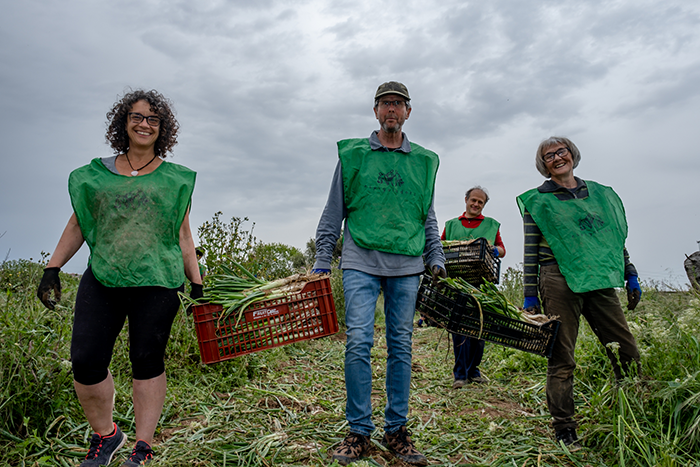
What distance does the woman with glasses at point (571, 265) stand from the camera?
347 cm

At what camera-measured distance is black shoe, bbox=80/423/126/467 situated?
2875mm

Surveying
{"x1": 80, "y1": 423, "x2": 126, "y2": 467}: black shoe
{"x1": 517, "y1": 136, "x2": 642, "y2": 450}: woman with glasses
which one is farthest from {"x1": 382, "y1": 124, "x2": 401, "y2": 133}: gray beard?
{"x1": 80, "y1": 423, "x2": 126, "y2": 467}: black shoe

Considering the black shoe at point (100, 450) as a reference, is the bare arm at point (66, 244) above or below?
above

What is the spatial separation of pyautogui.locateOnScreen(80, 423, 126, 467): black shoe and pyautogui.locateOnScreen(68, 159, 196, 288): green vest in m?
0.96

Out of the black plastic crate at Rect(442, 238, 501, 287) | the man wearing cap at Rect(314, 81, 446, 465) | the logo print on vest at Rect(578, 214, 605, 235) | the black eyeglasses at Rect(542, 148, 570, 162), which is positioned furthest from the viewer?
the black plastic crate at Rect(442, 238, 501, 287)

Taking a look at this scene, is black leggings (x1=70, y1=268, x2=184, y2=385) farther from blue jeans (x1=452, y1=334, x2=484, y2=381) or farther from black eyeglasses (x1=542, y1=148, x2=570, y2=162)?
blue jeans (x1=452, y1=334, x2=484, y2=381)

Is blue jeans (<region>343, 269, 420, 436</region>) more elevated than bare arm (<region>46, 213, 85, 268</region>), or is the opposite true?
bare arm (<region>46, 213, 85, 268</region>)

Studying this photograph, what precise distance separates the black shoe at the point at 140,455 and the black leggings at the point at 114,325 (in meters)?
0.38

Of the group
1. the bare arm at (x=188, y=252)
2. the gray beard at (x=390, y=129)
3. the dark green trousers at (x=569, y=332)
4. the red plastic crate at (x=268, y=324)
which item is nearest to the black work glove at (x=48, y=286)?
the bare arm at (x=188, y=252)

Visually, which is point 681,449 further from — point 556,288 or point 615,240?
point 615,240

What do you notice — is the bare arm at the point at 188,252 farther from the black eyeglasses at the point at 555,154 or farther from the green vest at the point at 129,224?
the black eyeglasses at the point at 555,154

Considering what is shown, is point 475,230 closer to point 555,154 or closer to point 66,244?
point 555,154

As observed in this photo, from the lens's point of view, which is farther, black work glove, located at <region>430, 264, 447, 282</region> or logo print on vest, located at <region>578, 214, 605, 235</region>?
logo print on vest, located at <region>578, 214, 605, 235</region>

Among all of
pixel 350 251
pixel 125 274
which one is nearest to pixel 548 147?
pixel 350 251
